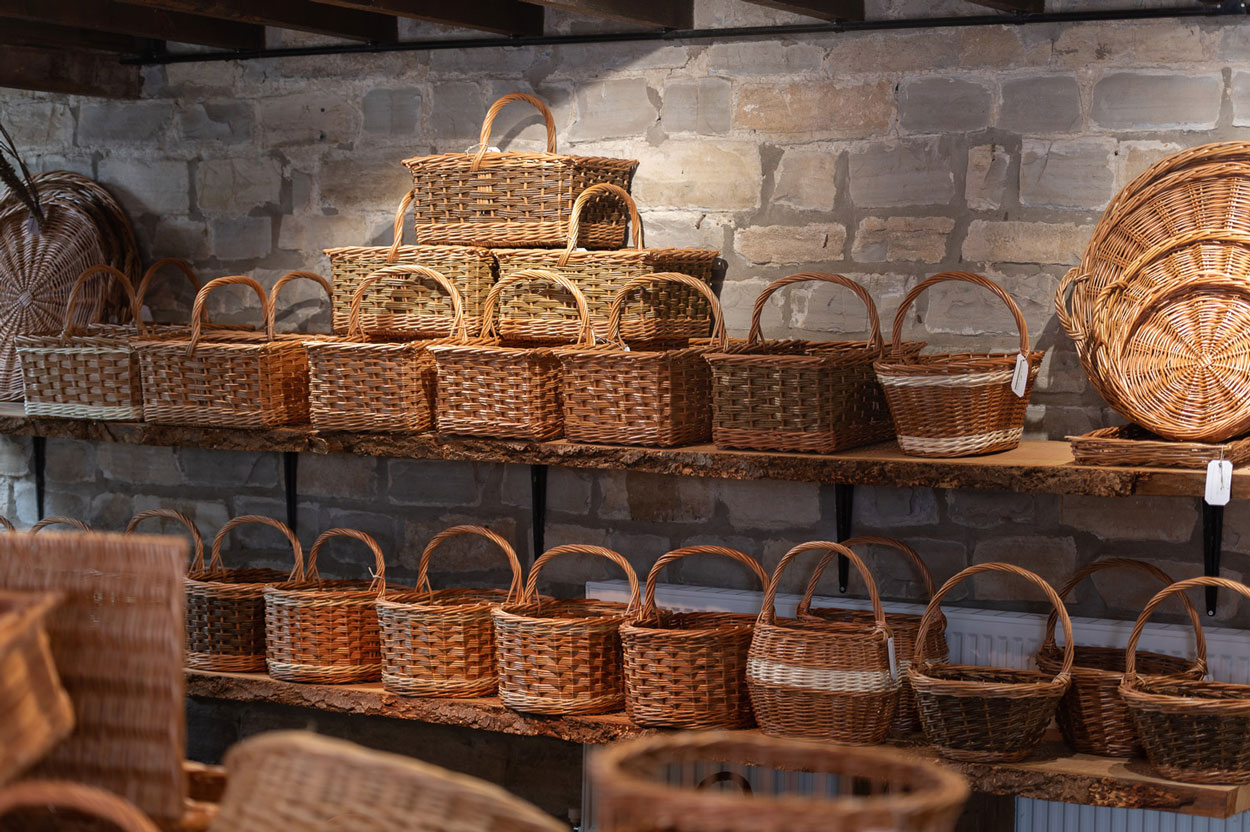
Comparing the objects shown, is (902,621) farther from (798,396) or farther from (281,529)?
(281,529)

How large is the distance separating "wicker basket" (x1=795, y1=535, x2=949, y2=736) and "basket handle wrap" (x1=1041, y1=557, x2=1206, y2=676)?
0.23m

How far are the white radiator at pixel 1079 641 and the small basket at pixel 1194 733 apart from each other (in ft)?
0.98

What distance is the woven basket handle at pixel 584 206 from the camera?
3316 millimetres

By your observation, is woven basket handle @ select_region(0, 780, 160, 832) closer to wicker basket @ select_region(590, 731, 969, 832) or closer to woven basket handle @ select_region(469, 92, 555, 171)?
wicker basket @ select_region(590, 731, 969, 832)

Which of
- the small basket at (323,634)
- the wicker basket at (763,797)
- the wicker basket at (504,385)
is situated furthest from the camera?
the small basket at (323,634)

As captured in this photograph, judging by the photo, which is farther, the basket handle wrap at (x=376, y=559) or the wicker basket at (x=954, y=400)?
the basket handle wrap at (x=376, y=559)

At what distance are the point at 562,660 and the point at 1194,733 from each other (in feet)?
4.31

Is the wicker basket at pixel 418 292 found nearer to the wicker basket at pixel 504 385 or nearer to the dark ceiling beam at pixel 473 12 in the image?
the wicker basket at pixel 504 385

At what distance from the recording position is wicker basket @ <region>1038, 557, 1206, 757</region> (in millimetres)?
2840

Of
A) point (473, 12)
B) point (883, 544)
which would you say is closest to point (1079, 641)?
point (883, 544)

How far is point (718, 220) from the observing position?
3.54m

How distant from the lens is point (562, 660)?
318 cm

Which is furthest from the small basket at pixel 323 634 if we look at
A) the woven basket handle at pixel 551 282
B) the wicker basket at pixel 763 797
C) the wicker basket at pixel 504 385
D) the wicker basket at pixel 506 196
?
the wicker basket at pixel 763 797

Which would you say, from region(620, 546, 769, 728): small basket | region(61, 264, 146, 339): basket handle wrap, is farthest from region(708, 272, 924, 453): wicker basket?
region(61, 264, 146, 339): basket handle wrap
